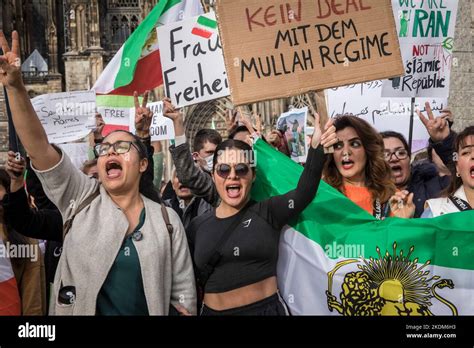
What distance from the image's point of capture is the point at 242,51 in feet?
18.3

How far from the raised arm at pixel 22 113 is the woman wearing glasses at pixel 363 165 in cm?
189

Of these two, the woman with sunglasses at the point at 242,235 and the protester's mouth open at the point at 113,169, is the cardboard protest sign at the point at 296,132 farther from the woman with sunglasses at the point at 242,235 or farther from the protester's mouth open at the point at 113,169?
the protester's mouth open at the point at 113,169

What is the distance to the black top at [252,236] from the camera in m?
4.64

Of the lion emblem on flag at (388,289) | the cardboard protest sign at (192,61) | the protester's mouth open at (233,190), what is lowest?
the lion emblem on flag at (388,289)

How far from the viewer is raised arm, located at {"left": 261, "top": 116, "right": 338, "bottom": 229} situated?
4781 mm

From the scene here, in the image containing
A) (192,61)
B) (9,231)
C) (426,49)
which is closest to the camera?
(9,231)

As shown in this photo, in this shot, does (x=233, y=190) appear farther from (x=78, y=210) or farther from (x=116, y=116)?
(x=116, y=116)

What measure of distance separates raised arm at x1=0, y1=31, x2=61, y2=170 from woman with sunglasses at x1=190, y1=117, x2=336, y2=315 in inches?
38.9

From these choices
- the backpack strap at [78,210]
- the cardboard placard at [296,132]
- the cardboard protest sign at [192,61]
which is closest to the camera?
the backpack strap at [78,210]

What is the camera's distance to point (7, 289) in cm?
548

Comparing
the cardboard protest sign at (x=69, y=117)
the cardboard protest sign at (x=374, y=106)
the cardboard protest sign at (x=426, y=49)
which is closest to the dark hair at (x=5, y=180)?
the cardboard protest sign at (x=426, y=49)

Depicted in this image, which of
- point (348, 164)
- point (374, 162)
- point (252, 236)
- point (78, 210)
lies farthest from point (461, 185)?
point (78, 210)

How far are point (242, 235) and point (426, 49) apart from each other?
420cm
